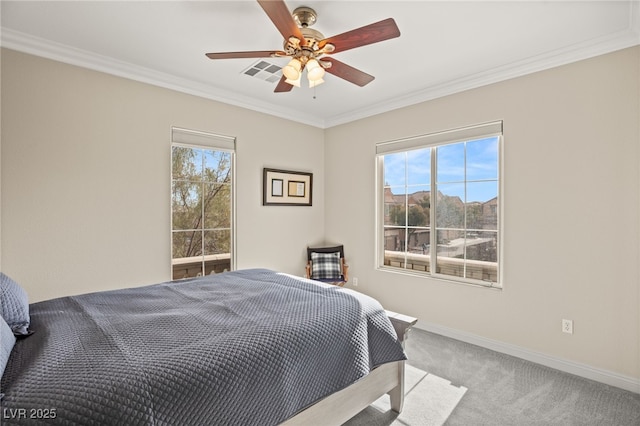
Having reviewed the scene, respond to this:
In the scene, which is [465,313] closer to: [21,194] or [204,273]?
[204,273]

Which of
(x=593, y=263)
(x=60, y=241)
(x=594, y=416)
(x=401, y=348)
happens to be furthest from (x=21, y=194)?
(x=593, y=263)

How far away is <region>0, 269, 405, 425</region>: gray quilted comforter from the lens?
1.04 m

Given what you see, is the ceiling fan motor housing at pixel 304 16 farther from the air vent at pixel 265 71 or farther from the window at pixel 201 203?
the window at pixel 201 203

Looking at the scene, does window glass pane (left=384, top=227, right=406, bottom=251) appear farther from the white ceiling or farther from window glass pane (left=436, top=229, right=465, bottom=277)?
the white ceiling

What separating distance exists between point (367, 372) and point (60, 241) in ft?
8.50

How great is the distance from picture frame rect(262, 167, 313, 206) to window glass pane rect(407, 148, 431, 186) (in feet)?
4.52

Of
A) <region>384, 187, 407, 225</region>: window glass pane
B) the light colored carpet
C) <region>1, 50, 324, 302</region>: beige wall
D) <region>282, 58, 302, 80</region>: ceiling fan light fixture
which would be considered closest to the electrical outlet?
the light colored carpet

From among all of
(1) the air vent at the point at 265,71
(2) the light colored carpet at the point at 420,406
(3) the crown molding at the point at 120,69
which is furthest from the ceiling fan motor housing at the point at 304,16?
(2) the light colored carpet at the point at 420,406

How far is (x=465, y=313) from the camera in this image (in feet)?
10.6

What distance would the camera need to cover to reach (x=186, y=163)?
3.35m

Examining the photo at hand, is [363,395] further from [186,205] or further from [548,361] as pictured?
[186,205]

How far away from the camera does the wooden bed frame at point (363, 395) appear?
1.60 metres

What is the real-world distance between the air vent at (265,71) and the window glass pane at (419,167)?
178cm

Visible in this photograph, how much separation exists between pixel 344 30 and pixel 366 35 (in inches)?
24.1
